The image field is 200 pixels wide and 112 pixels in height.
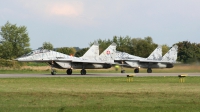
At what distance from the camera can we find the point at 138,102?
16.3 meters

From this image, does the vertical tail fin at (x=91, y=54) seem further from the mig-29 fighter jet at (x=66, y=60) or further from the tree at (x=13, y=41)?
the tree at (x=13, y=41)

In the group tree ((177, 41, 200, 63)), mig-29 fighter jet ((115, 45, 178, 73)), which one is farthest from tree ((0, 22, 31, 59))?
tree ((177, 41, 200, 63))

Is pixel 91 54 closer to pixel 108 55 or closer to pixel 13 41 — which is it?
pixel 108 55

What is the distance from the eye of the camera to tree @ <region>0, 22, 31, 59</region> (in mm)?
68438

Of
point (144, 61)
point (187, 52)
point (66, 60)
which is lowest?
point (66, 60)

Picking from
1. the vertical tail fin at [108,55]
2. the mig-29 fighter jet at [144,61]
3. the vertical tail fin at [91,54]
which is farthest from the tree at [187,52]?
the vertical tail fin at [91,54]

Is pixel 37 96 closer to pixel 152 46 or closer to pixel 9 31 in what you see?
pixel 9 31

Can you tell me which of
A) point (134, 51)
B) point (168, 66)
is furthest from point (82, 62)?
point (134, 51)

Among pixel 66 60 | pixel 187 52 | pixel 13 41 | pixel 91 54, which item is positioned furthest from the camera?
pixel 187 52

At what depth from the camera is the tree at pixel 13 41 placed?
68.4 meters

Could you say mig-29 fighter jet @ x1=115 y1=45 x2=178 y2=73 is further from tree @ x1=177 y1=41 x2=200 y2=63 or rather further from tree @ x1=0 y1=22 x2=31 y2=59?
tree @ x1=0 y1=22 x2=31 y2=59

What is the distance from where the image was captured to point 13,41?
230 ft

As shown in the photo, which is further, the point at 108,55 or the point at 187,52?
the point at 187,52

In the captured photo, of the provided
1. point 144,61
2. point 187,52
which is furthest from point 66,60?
point 187,52
